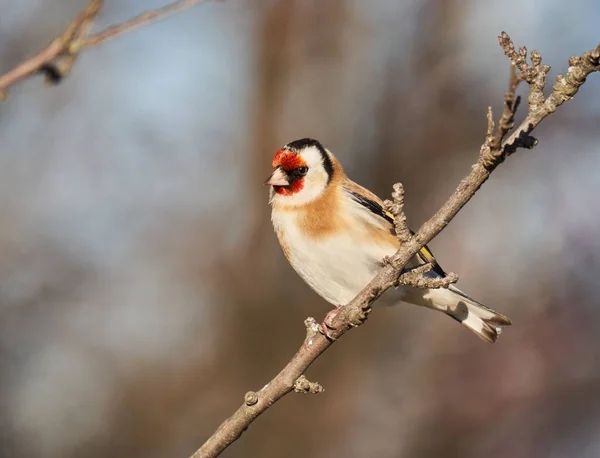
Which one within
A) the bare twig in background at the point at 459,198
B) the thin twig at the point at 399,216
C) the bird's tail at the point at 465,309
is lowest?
the bare twig in background at the point at 459,198

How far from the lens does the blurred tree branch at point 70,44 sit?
157cm

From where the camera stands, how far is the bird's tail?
450 cm

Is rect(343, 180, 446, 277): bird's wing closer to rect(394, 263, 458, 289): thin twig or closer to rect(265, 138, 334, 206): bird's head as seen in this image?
rect(265, 138, 334, 206): bird's head

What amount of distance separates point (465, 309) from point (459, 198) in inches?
78.5

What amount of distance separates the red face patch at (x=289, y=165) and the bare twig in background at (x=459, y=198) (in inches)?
50.7

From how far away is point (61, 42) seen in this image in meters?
1.67

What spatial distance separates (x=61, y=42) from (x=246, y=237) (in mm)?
8745

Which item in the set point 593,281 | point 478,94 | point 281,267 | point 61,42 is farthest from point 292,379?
point 478,94

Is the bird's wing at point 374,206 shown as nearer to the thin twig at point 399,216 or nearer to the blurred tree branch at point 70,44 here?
the thin twig at point 399,216

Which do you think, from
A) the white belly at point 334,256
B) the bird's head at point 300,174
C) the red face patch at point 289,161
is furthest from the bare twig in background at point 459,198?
the red face patch at point 289,161

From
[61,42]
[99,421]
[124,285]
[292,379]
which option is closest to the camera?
[61,42]

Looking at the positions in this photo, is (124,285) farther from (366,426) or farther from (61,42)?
(61,42)

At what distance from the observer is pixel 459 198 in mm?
2732

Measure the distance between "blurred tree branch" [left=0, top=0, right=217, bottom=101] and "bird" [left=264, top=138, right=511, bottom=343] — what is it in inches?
102
